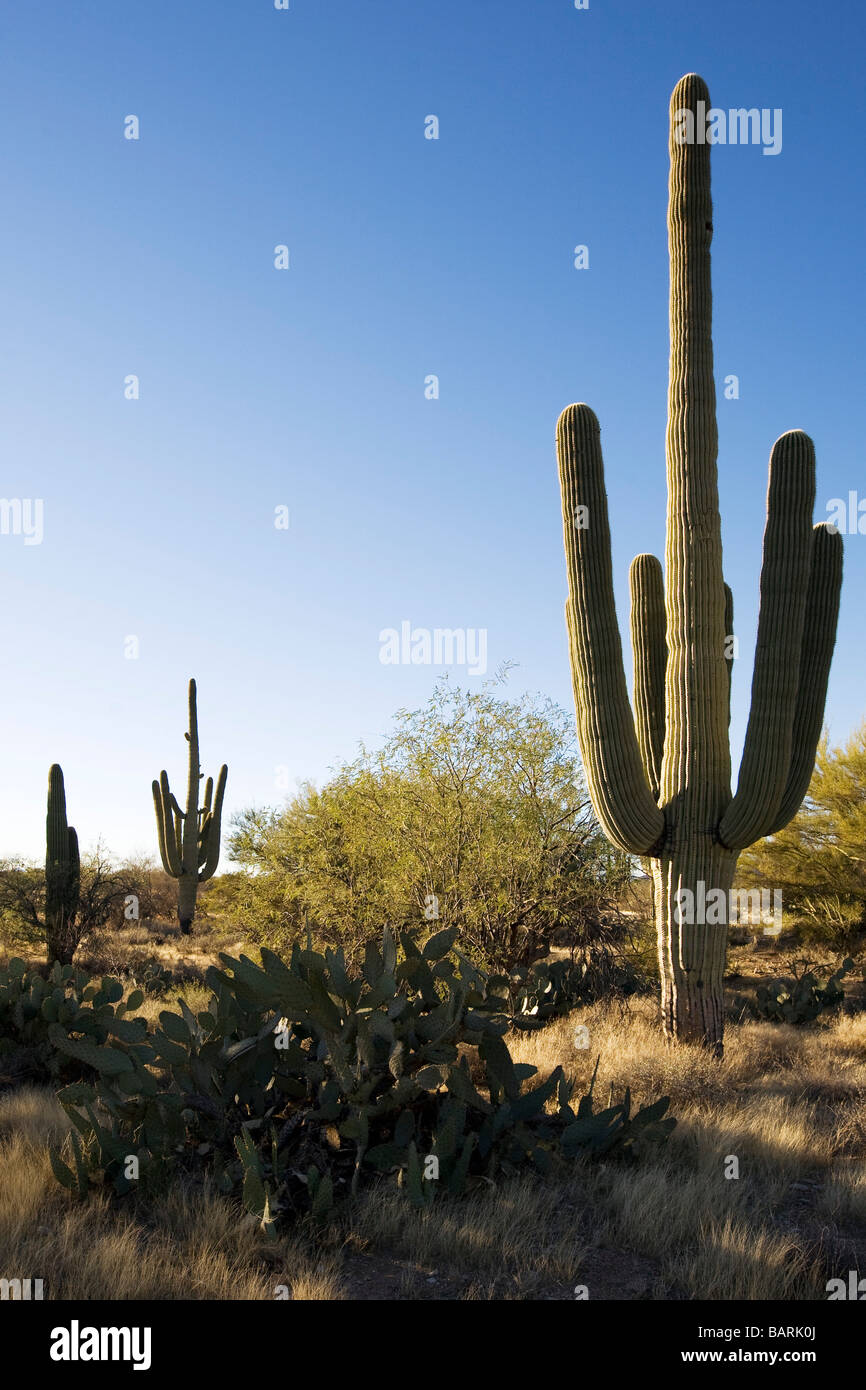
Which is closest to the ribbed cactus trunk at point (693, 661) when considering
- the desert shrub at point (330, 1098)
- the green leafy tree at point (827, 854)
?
the desert shrub at point (330, 1098)

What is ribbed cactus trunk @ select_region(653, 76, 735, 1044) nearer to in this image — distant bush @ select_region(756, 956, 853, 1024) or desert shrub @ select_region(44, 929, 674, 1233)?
desert shrub @ select_region(44, 929, 674, 1233)

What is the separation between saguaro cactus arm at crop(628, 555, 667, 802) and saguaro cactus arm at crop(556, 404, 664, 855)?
2.65 feet

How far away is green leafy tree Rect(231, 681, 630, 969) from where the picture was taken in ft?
39.4

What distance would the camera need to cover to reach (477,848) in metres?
12.2

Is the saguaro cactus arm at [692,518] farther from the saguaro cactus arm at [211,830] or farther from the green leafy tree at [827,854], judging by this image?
the saguaro cactus arm at [211,830]

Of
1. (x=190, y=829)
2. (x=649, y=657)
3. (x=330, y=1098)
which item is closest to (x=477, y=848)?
(x=649, y=657)

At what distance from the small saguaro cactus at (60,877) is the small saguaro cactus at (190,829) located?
200 inches

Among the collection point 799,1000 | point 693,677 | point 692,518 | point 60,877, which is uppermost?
point 692,518

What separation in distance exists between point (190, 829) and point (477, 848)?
13707 mm

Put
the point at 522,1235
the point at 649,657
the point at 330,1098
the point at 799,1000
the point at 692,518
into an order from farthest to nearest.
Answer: the point at 799,1000 → the point at 649,657 → the point at 692,518 → the point at 330,1098 → the point at 522,1235

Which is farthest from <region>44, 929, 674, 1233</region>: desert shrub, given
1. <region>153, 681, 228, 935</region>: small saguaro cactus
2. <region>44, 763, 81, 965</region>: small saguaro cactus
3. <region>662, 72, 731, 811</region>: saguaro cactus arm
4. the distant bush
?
<region>153, 681, 228, 935</region>: small saguaro cactus

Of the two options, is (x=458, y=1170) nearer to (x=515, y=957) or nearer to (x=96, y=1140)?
(x=96, y=1140)

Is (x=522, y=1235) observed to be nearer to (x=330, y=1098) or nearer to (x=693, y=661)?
(x=330, y=1098)

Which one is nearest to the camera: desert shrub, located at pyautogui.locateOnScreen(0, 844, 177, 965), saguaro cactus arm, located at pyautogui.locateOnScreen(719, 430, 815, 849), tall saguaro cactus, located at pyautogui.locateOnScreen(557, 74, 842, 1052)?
saguaro cactus arm, located at pyautogui.locateOnScreen(719, 430, 815, 849)
